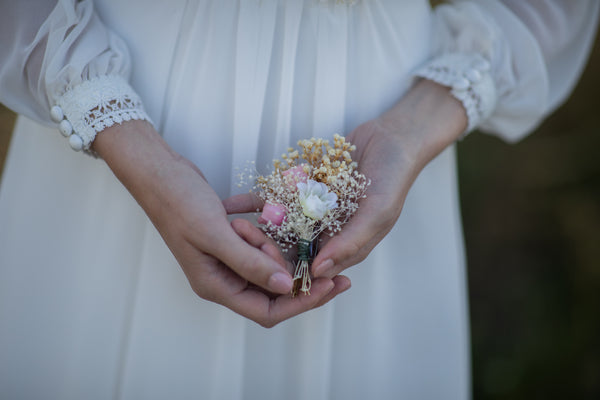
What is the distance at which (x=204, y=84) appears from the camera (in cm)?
144

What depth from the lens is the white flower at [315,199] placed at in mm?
1181

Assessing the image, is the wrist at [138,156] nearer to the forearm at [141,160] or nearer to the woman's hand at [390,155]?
the forearm at [141,160]

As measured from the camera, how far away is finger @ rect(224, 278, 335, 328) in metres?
1.17

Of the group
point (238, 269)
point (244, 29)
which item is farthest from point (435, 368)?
point (244, 29)

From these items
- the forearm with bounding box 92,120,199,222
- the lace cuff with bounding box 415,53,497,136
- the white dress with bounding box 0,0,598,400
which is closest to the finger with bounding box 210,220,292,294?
the forearm with bounding box 92,120,199,222

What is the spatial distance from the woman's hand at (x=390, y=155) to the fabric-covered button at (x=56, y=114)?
88 cm

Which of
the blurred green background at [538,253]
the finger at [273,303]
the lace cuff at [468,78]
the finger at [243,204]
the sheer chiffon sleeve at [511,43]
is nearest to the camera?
the finger at [273,303]

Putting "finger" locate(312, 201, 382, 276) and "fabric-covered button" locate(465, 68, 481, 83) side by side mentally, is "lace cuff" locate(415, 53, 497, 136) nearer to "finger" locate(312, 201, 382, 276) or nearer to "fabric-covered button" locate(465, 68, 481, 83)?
"fabric-covered button" locate(465, 68, 481, 83)

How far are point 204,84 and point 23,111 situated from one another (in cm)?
59

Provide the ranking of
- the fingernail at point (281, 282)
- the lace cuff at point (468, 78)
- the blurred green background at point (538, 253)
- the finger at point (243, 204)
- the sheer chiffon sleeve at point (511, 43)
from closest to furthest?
the fingernail at point (281, 282)
the finger at point (243, 204)
the lace cuff at point (468, 78)
the sheer chiffon sleeve at point (511, 43)
the blurred green background at point (538, 253)

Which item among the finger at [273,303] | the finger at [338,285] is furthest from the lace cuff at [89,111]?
the finger at [338,285]

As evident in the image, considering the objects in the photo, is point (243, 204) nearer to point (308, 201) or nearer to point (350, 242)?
point (308, 201)

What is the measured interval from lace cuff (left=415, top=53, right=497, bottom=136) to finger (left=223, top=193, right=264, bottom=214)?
2.62 feet

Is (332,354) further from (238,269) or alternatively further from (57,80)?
(57,80)
